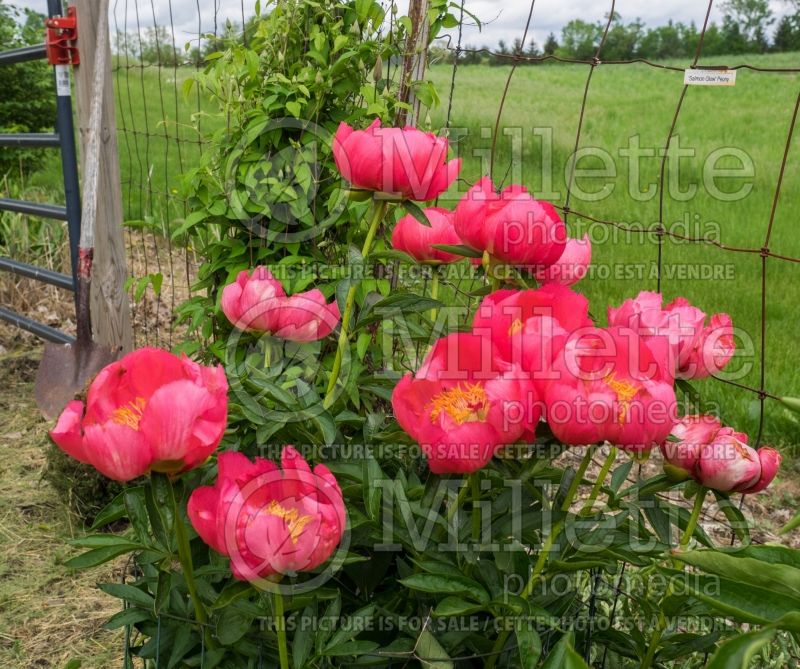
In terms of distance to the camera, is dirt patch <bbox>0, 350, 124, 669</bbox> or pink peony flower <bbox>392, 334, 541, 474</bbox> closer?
pink peony flower <bbox>392, 334, 541, 474</bbox>

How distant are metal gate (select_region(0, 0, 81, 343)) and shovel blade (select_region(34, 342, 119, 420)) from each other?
29cm

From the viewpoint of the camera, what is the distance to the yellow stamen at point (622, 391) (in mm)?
693

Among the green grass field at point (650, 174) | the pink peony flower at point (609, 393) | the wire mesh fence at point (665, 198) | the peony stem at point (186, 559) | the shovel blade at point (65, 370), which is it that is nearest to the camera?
the pink peony flower at point (609, 393)

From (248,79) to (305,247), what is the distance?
45 centimetres

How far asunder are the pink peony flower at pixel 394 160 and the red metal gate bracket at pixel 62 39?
250cm

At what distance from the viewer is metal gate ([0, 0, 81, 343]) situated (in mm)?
2986

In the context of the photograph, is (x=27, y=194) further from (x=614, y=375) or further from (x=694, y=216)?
(x=614, y=375)

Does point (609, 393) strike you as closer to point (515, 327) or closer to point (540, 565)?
point (515, 327)

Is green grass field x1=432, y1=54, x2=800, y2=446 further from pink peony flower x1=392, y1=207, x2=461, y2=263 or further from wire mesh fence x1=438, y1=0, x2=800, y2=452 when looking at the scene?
pink peony flower x1=392, y1=207, x2=461, y2=263

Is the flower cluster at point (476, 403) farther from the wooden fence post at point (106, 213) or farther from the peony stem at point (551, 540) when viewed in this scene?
the wooden fence post at point (106, 213)

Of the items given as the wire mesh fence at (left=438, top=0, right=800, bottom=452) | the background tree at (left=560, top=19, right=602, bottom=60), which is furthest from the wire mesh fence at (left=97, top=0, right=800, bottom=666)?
the background tree at (left=560, top=19, right=602, bottom=60)

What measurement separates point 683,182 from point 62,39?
451 centimetres

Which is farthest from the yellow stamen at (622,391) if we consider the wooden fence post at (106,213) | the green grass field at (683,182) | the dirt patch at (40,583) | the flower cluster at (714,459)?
the wooden fence post at (106,213)

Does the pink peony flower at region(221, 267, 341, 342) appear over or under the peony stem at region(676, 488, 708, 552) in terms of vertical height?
over
